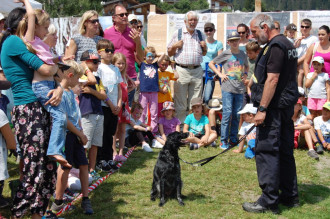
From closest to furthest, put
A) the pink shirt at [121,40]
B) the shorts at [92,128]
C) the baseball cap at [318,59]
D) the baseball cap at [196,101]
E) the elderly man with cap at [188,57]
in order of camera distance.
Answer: the shorts at [92,128], the pink shirt at [121,40], the baseball cap at [196,101], the baseball cap at [318,59], the elderly man with cap at [188,57]

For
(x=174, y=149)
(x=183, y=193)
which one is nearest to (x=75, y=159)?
(x=174, y=149)

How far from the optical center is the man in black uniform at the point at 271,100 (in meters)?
4.70

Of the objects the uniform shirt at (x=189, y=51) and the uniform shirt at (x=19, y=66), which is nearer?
the uniform shirt at (x=19, y=66)

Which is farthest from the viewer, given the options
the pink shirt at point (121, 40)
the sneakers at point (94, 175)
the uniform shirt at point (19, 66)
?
the pink shirt at point (121, 40)

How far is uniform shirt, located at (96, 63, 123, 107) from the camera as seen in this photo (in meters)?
6.46

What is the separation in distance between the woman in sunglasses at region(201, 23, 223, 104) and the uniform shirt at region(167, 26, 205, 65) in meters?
0.58

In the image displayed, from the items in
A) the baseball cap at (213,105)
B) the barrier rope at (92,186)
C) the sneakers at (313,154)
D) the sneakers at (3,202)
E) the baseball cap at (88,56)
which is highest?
the baseball cap at (88,56)

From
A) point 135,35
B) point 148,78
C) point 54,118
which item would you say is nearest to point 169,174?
point 54,118

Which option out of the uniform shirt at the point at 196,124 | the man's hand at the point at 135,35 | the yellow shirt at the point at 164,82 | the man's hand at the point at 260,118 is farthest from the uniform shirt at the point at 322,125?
the man's hand at the point at 135,35

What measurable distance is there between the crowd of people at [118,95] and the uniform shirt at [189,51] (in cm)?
2

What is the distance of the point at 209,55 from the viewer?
377 inches

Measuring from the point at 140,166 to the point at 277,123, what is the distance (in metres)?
2.80

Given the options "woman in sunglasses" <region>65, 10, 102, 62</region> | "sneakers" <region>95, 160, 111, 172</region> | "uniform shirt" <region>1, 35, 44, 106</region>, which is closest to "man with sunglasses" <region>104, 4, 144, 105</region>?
"woman in sunglasses" <region>65, 10, 102, 62</region>

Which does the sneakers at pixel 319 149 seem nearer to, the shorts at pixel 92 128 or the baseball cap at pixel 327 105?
the baseball cap at pixel 327 105
